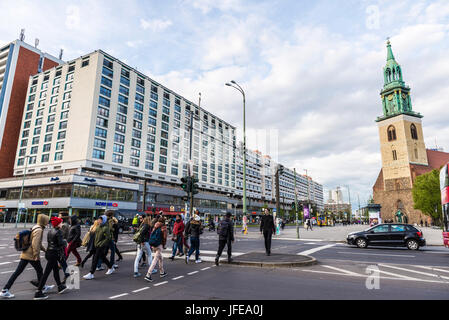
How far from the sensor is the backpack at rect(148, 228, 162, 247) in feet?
23.8

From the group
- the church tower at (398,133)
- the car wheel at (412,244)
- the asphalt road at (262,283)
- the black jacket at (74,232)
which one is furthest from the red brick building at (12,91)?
the church tower at (398,133)

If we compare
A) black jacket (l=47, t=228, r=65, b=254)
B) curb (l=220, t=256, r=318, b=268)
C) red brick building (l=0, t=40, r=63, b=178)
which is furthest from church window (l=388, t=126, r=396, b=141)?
red brick building (l=0, t=40, r=63, b=178)

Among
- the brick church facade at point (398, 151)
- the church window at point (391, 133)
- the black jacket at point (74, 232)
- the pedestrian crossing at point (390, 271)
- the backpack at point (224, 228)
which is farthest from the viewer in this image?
the church window at point (391, 133)

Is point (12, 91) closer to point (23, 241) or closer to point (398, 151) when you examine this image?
point (23, 241)

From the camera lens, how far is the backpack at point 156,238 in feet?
23.8

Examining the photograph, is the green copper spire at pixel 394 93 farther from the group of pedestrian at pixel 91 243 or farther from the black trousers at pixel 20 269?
the black trousers at pixel 20 269

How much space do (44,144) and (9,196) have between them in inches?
465

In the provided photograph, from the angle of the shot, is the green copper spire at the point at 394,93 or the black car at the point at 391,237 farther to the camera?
the green copper spire at the point at 394,93

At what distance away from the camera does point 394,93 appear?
64750mm

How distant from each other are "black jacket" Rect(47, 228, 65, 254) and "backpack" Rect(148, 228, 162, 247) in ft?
7.35

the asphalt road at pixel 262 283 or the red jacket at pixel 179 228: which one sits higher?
the red jacket at pixel 179 228

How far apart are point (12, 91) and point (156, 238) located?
73822 mm

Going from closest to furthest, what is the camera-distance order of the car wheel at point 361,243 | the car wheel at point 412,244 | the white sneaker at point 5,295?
1. the white sneaker at point 5,295
2. the car wheel at point 412,244
3. the car wheel at point 361,243
